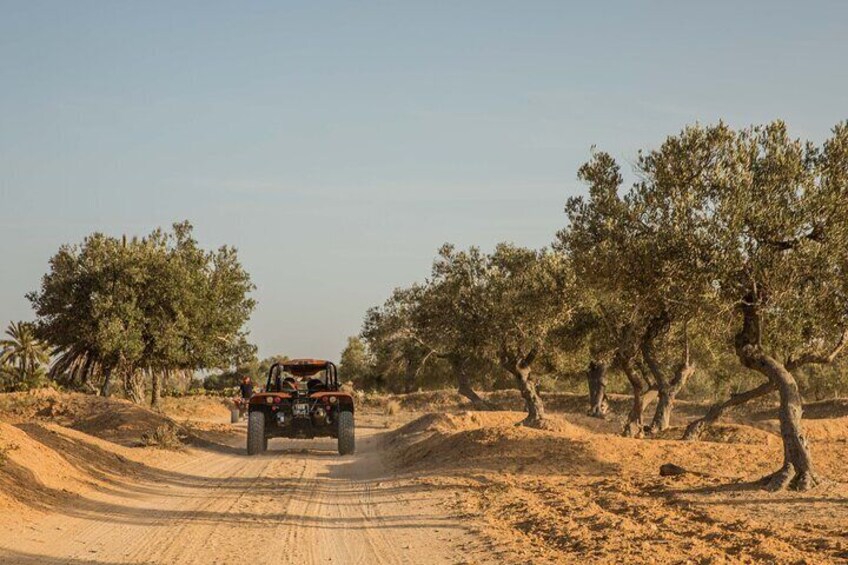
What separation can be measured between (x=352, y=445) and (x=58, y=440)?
8.06m

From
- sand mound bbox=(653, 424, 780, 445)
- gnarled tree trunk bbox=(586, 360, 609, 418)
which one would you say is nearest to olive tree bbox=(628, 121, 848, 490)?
sand mound bbox=(653, 424, 780, 445)

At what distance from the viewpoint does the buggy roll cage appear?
85.6ft

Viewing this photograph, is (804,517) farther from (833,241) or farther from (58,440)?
(58,440)

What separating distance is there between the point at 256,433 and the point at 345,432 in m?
2.49

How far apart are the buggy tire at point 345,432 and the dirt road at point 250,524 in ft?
15.4

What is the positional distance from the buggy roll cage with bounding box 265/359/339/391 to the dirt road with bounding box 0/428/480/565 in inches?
257

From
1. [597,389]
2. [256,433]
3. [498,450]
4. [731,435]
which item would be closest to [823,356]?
[498,450]

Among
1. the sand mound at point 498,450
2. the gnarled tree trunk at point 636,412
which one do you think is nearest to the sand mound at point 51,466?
the sand mound at point 498,450

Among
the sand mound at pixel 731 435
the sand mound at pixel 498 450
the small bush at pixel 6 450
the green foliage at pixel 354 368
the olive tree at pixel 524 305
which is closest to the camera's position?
the small bush at pixel 6 450

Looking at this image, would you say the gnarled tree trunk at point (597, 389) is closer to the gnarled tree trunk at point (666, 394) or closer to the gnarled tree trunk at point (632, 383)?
the gnarled tree trunk at point (666, 394)

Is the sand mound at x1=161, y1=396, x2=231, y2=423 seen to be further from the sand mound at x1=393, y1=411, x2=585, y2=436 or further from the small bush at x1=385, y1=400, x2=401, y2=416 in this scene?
the sand mound at x1=393, y1=411, x2=585, y2=436

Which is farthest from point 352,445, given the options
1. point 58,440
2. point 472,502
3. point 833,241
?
point 833,241

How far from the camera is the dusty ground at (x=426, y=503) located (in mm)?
10508

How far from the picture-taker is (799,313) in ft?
53.1
